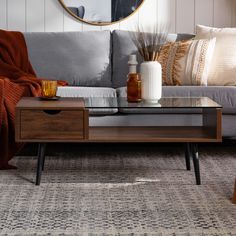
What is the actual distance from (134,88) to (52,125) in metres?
0.57

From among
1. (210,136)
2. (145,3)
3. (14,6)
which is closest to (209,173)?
(210,136)

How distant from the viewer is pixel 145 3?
17.1 ft

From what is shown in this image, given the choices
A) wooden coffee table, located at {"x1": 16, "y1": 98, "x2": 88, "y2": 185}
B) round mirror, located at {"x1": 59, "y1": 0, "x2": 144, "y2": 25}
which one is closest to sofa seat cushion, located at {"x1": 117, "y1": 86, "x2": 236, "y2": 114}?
wooden coffee table, located at {"x1": 16, "y1": 98, "x2": 88, "y2": 185}

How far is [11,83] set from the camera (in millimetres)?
4004

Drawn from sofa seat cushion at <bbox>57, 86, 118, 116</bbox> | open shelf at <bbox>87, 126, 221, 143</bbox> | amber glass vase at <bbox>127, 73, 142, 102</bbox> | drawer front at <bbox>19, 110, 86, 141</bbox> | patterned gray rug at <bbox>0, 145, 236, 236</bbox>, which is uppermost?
amber glass vase at <bbox>127, 73, 142, 102</bbox>

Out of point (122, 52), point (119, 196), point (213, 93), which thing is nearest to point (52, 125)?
point (119, 196)

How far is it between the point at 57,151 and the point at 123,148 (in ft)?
1.51

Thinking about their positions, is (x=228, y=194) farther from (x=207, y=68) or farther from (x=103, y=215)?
(x=207, y=68)

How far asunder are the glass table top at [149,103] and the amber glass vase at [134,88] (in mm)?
50

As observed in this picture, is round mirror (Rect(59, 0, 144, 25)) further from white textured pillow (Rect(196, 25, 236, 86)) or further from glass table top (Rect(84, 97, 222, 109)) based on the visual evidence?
glass table top (Rect(84, 97, 222, 109))

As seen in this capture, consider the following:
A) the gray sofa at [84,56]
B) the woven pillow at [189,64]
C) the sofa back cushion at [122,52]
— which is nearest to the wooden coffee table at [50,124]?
the gray sofa at [84,56]

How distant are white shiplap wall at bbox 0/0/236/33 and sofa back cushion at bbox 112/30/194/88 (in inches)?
12.0

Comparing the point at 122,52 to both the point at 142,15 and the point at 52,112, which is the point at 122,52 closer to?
the point at 142,15

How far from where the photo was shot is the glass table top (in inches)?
132
